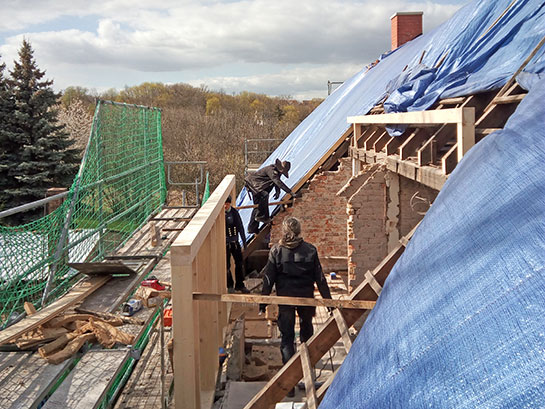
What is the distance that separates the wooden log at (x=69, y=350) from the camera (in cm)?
371

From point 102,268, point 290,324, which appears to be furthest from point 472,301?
point 102,268

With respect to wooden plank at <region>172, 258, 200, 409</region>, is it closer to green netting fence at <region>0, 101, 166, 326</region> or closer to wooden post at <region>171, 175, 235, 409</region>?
wooden post at <region>171, 175, 235, 409</region>

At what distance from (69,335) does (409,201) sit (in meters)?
5.39

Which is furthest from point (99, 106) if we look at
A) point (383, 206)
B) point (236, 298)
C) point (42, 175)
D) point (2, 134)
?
point (2, 134)

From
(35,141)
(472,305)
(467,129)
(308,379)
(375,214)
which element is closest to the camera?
(472,305)

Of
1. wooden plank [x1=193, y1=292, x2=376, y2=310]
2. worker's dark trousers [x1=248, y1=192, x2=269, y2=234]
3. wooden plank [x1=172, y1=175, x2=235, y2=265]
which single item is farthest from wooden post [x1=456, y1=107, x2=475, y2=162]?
worker's dark trousers [x1=248, y1=192, x2=269, y2=234]

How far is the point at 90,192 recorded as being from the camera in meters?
7.41

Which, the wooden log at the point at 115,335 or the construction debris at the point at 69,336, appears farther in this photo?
the wooden log at the point at 115,335

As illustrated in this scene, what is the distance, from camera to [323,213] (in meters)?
10.9

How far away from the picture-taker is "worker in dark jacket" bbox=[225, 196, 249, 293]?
7.46m

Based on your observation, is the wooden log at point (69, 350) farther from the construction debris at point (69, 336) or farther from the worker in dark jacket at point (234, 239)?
the worker in dark jacket at point (234, 239)

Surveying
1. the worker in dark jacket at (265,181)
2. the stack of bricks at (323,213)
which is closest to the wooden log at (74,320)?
the worker in dark jacket at (265,181)

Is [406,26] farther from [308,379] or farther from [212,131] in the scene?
[212,131]

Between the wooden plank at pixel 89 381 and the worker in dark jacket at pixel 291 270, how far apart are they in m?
1.73
